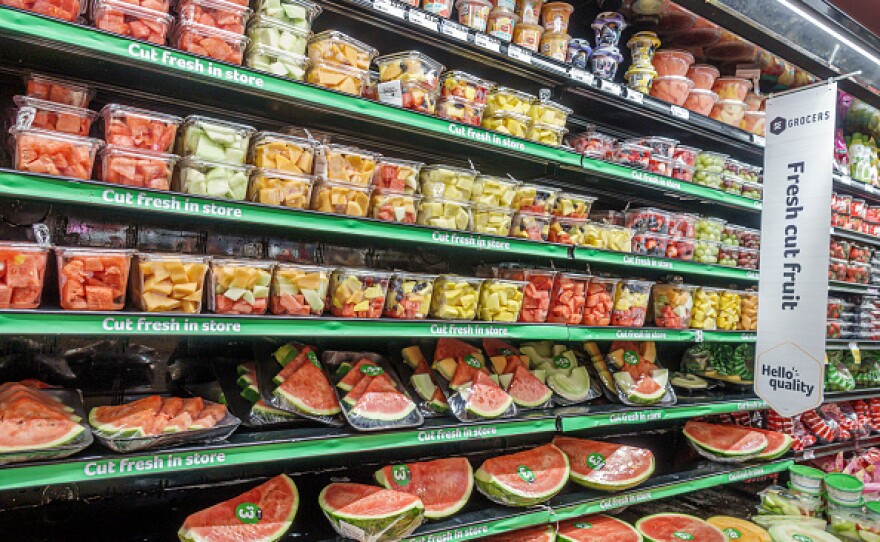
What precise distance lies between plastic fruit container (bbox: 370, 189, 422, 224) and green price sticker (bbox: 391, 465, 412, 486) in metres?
0.96

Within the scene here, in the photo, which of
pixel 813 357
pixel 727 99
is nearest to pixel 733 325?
pixel 813 357

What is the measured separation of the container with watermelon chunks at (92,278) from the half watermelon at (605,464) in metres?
2.02

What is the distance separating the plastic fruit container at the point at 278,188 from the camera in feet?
6.14

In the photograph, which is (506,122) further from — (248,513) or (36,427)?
(36,427)

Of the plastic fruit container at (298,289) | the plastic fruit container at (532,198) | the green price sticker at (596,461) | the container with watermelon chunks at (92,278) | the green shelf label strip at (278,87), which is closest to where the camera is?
the green shelf label strip at (278,87)

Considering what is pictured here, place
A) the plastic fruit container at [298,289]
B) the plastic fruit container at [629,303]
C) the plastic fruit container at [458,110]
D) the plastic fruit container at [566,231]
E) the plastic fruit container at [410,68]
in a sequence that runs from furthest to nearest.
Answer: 1. the plastic fruit container at [629,303]
2. the plastic fruit container at [566,231]
3. the plastic fruit container at [458,110]
4. the plastic fruit container at [410,68]
5. the plastic fruit container at [298,289]

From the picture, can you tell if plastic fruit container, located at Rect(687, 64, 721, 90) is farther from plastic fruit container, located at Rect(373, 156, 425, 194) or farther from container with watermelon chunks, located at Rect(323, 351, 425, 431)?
container with watermelon chunks, located at Rect(323, 351, 425, 431)

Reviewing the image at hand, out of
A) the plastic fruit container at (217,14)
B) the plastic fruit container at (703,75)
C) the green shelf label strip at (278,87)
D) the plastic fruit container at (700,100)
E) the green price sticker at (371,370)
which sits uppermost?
the plastic fruit container at (703,75)

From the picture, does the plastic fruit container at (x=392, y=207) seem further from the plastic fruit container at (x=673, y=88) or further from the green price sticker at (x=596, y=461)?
the plastic fruit container at (x=673, y=88)

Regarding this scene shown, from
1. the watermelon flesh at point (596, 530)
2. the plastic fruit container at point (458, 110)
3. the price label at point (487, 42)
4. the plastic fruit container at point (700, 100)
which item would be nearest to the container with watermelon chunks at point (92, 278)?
the plastic fruit container at point (458, 110)

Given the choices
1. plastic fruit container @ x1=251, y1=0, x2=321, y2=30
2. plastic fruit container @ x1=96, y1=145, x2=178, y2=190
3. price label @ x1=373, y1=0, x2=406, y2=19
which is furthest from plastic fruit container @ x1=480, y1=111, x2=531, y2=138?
plastic fruit container @ x1=96, y1=145, x2=178, y2=190

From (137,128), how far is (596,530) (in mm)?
2339

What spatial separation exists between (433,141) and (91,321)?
1.51 metres

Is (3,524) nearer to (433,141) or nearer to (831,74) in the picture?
(433,141)
